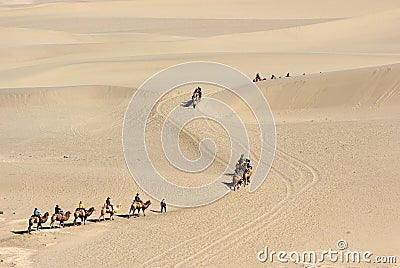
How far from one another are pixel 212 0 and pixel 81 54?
4560 cm

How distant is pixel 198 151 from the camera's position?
30.0 m

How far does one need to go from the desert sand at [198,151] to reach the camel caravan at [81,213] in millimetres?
308

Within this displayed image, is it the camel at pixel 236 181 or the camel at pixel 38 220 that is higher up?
the camel at pixel 236 181

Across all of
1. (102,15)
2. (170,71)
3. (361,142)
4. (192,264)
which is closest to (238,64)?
(170,71)

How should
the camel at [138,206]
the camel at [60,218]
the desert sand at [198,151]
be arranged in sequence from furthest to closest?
the camel at [138,206] → the camel at [60,218] → the desert sand at [198,151]

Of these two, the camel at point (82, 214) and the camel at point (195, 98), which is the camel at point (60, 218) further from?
the camel at point (195, 98)

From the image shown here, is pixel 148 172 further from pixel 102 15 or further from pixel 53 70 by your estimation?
pixel 102 15

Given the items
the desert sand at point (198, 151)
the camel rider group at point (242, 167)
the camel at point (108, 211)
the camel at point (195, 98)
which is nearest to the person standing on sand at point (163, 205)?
the desert sand at point (198, 151)

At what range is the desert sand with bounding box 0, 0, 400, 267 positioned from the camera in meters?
19.7
